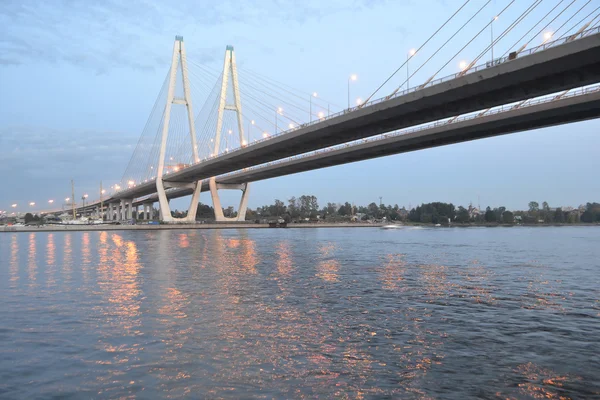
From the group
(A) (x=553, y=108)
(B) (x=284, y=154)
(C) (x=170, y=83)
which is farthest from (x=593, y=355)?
(C) (x=170, y=83)

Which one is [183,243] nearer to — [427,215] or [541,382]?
[541,382]

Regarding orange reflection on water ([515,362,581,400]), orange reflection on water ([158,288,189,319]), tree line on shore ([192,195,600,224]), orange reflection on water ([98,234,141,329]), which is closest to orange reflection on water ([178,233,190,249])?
orange reflection on water ([98,234,141,329])

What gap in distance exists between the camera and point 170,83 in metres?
65.0

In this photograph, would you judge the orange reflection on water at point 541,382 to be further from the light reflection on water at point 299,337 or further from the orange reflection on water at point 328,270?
→ the orange reflection on water at point 328,270

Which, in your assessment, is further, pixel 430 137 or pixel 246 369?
pixel 430 137

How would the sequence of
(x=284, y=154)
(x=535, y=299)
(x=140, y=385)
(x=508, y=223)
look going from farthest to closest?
(x=508, y=223) → (x=284, y=154) → (x=535, y=299) → (x=140, y=385)

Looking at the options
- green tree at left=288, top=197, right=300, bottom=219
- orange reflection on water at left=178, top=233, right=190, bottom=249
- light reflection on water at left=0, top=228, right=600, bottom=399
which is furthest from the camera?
green tree at left=288, top=197, right=300, bottom=219

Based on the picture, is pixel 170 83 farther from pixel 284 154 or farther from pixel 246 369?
pixel 246 369

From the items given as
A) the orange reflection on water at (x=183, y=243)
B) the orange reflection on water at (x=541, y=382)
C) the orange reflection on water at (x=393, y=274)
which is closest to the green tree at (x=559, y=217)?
A: the orange reflection on water at (x=183, y=243)

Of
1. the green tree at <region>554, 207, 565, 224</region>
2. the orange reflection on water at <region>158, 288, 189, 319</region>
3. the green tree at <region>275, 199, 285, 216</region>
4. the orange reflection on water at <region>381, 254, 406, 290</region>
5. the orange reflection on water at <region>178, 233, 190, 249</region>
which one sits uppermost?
the green tree at <region>275, 199, 285, 216</region>

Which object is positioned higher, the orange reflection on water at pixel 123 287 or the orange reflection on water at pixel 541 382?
the orange reflection on water at pixel 123 287

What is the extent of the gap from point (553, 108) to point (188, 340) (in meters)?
27.3

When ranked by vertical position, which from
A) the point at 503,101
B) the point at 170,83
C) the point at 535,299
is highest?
the point at 170,83

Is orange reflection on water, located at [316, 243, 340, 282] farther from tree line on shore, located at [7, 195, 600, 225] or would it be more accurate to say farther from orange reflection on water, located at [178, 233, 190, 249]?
tree line on shore, located at [7, 195, 600, 225]
